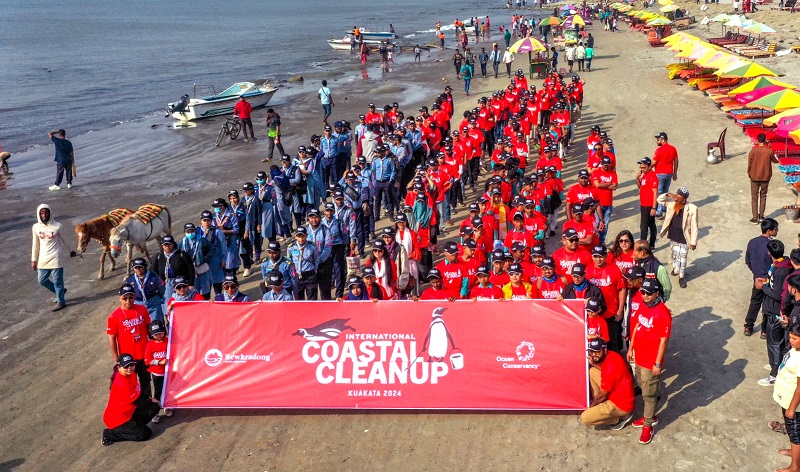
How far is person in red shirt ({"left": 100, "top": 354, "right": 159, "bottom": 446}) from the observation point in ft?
28.2

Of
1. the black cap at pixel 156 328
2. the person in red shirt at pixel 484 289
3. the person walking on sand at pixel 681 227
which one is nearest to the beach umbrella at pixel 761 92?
the person walking on sand at pixel 681 227

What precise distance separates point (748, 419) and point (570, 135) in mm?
14669

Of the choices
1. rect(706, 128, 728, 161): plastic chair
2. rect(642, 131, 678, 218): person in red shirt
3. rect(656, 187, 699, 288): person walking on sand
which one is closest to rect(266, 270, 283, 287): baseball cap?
rect(656, 187, 699, 288): person walking on sand

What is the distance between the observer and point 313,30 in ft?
289

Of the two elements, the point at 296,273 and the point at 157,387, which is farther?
the point at 296,273

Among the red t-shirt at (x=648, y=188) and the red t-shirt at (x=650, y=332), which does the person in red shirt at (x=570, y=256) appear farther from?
the red t-shirt at (x=648, y=188)

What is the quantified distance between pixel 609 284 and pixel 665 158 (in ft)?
21.2

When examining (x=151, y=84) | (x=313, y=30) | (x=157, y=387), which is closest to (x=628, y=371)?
(x=157, y=387)

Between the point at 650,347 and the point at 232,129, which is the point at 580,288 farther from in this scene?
the point at 232,129

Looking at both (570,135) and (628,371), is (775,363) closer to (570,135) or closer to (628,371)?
(628,371)

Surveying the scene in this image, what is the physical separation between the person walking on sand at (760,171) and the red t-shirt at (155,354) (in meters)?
12.1

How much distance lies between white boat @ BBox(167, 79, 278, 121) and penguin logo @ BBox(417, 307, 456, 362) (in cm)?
2667

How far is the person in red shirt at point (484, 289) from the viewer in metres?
9.30

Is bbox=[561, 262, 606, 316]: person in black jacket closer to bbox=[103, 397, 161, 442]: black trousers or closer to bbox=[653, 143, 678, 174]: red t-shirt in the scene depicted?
bbox=[103, 397, 161, 442]: black trousers
